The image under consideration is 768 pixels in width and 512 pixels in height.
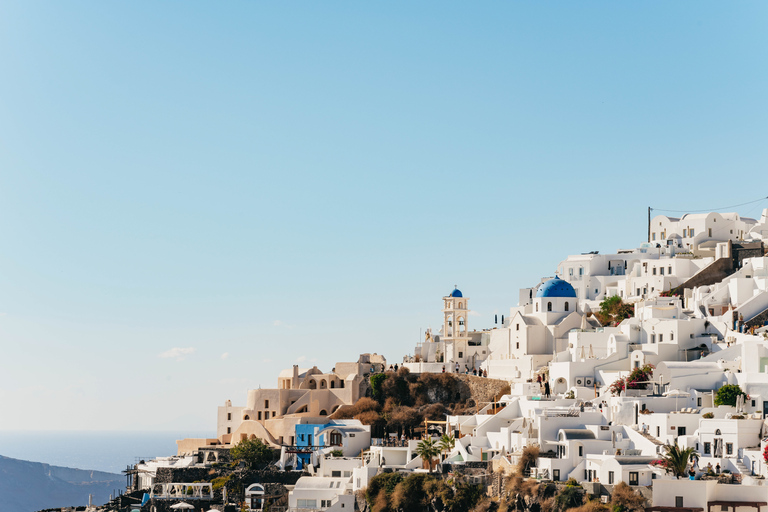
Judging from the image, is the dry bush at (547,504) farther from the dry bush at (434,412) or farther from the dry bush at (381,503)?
the dry bush at (434,412)

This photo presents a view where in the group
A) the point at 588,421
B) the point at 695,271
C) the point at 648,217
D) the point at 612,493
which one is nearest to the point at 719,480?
the point at 612,493

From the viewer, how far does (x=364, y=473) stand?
56.5 meters

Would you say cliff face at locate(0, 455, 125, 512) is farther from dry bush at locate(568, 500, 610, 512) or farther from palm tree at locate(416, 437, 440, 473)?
dry bush at locate(568, 500, 610, 512)

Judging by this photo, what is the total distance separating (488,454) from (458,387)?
1765 centimetres

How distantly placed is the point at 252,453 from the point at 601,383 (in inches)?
905

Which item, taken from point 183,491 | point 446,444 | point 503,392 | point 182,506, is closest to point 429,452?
point 446,444

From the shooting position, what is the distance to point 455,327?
77.6m

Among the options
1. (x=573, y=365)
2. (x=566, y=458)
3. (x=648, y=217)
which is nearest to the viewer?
(x=566, y=458)

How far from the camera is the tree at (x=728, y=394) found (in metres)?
51.8

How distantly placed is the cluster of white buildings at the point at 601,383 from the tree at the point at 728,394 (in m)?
0.55

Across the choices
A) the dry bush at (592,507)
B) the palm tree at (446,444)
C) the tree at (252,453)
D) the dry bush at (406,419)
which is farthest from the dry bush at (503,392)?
the dry bush at (592,507)

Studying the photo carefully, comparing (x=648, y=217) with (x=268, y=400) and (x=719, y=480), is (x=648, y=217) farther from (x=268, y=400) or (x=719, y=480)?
(x=719, y=480)

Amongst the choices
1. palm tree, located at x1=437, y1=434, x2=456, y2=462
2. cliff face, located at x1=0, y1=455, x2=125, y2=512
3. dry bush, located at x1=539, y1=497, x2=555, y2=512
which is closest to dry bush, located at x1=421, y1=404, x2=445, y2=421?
palm tree, located at x1=437, y1=434, x2=456, y2=462

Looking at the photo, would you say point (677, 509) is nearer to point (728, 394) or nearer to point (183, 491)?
point (728, 394)
